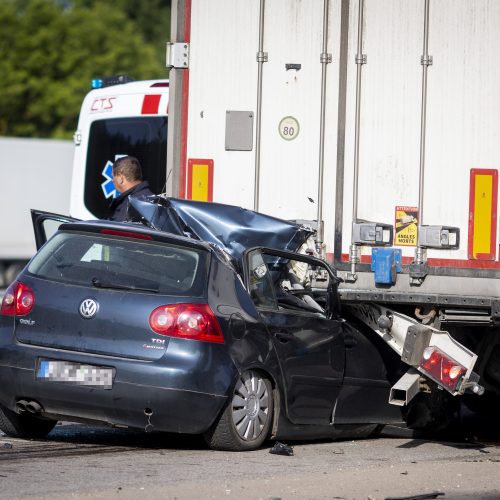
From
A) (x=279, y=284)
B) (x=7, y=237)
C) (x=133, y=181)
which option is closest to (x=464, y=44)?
(x=279, y=284)

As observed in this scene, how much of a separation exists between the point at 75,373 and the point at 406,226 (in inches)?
109

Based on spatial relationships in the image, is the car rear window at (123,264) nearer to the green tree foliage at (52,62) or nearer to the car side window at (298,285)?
the car side window at (298,285)

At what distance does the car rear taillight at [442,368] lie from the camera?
8.82 meters

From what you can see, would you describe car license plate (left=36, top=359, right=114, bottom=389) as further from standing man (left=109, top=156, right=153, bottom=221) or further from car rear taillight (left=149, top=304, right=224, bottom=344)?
standing man (left=109, top=156, right=153, bottom=221)

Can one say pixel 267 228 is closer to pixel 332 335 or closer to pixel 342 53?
pixel 332 335

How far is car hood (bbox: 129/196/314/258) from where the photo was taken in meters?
9.17

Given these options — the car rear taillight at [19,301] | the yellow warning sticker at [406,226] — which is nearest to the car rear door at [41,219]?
the car rear taillight at [19,301]

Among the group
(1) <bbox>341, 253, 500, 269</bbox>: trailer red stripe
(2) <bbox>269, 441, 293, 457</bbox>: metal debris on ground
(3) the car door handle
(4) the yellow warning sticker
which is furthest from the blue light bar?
(2) <bbox>269, 441, 293, 457</bbox>: metal debris on ground

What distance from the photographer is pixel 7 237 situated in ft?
98.1

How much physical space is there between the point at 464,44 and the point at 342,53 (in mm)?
890

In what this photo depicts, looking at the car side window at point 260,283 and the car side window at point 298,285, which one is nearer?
the car side window at point 260,283

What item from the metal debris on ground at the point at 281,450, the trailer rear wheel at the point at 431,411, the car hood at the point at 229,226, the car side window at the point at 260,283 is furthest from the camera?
the trailer rear wheel at the point at 431,411

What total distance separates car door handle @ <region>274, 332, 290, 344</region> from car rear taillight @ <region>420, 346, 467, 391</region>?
38.4 inches

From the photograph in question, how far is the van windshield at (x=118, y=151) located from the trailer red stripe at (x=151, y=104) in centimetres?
6
